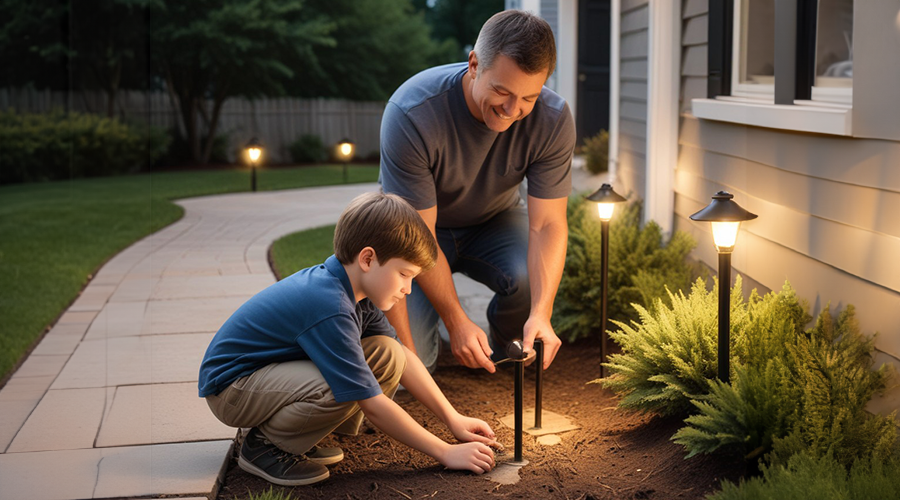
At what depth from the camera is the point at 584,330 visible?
4543mm

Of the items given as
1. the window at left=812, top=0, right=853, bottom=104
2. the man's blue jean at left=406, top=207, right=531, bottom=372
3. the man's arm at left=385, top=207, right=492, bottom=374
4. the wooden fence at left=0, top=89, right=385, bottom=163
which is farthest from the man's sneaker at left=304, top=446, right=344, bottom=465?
the wooden fence at left=0, top=89, right=385, bottom=163

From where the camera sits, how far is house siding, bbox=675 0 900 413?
8.63ft

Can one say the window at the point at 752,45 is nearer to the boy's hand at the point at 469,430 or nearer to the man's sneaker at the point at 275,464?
the boy's hand at the point at 469,430

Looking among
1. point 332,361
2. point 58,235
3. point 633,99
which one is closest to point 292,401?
point 332,361

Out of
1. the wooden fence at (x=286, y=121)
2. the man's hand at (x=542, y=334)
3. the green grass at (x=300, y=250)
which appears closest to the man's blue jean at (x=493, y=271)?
the man's hand at (x=542, y=334)

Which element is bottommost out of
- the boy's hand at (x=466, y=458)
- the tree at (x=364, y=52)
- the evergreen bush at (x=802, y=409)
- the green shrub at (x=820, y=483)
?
the boy's hand at (x=466, y=458)

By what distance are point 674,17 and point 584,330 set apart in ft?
6.61

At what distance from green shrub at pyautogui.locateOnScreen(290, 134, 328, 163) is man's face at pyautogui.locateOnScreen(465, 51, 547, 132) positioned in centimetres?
1969

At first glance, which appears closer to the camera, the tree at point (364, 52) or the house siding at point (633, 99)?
the house siding at point (633, 99)

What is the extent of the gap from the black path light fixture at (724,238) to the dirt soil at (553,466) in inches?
13.1

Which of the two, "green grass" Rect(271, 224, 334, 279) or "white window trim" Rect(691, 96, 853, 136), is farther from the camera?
"green grass" Rect(271, 224, 334, 279)

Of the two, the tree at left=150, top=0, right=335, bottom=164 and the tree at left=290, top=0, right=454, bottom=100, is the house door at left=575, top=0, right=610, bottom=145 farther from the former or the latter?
the tree at left=290, top=0, right=454, bottom=100

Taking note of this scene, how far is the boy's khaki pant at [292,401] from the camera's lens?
2652mm

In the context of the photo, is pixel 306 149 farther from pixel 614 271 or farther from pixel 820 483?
pixel 820 483
